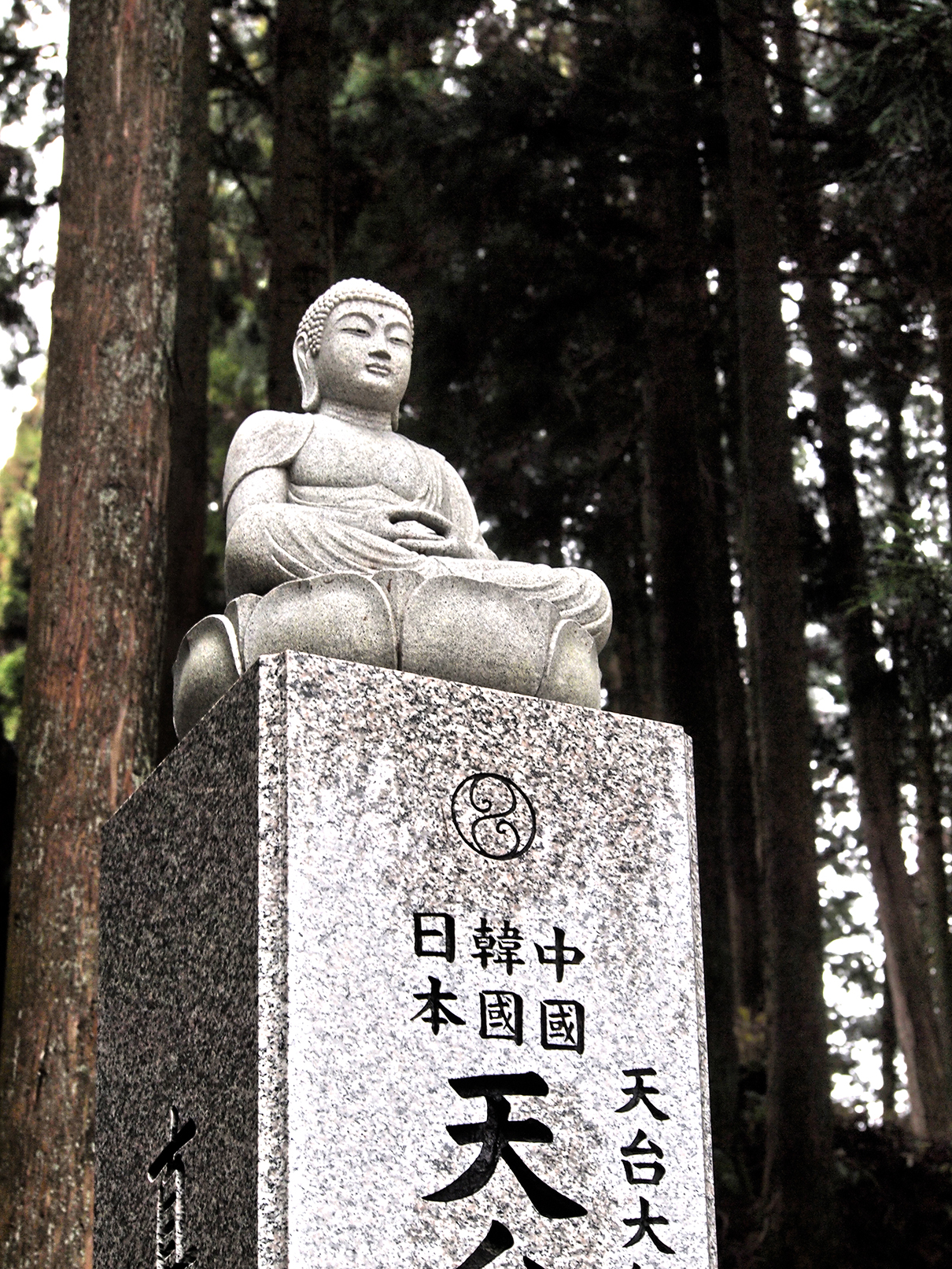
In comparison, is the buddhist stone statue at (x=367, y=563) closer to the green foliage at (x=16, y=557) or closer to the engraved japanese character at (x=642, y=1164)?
the engraved japanese character at (x=642, y=1164)

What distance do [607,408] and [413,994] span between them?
1049 centimetres

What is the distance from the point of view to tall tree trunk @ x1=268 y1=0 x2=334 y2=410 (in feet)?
28.0

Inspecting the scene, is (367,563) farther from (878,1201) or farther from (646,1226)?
(878,1201)

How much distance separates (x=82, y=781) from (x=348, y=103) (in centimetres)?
835

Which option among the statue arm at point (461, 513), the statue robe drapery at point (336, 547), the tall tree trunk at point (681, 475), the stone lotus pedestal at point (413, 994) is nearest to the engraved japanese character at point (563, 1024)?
the stone lotus pedestal at point (413, 994)

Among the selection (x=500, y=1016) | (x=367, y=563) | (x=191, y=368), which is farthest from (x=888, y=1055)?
(x=500, y=1016)

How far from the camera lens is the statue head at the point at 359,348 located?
14.1ft

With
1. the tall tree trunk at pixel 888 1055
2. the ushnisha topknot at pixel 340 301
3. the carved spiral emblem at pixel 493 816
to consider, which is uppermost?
the ushnisha topknot at pixel 340 301

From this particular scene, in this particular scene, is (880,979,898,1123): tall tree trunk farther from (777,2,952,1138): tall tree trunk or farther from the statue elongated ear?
the statue elongated ear

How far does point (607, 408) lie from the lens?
13.1 metres

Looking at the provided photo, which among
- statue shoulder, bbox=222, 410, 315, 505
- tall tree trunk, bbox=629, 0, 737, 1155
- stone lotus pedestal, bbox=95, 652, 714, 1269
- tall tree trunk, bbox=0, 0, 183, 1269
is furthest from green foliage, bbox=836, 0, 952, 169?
stone lotus pedestal, bbox=95, 652, 714, 1269

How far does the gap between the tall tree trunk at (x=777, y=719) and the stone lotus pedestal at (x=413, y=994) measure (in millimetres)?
5323

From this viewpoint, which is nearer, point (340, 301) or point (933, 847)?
point (340, 301)

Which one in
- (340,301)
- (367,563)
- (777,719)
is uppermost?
(777,719)
